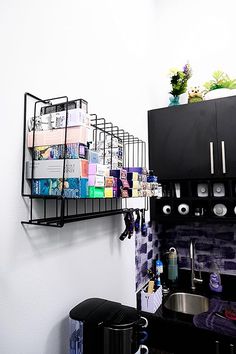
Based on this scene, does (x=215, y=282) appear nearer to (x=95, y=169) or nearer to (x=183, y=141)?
(x=183, y=141)

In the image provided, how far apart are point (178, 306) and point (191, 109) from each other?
1582 millimetres

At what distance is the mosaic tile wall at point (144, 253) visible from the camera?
1.60 m

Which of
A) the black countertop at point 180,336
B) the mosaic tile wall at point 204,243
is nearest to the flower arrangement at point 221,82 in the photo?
the mosaic tile wall at point 204,243

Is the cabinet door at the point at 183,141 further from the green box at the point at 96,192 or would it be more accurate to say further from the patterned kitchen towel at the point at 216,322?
the green box at the point at 96,192

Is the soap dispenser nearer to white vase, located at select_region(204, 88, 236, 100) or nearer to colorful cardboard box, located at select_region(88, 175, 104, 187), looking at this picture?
white vase, located at select_region(204, 88, 236, 100)

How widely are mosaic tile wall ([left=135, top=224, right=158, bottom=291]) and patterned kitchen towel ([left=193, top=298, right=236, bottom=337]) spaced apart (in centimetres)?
41

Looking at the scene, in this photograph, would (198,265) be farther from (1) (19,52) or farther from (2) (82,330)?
(1) (19,52)

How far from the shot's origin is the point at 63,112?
717mm

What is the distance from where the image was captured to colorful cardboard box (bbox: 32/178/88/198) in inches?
26.9

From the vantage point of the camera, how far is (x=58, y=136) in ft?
2.36

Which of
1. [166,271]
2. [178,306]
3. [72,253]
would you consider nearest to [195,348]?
[178,306]

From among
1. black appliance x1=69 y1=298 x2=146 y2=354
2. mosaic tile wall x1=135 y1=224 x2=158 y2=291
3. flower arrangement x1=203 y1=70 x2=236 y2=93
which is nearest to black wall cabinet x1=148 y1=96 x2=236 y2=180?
flower arrangement x1=203 y1=70 x2=236 y2=93

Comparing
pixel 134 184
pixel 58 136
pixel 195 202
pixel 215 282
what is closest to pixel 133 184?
pixel 134 184

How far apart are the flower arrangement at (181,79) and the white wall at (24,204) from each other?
0.67 metres
